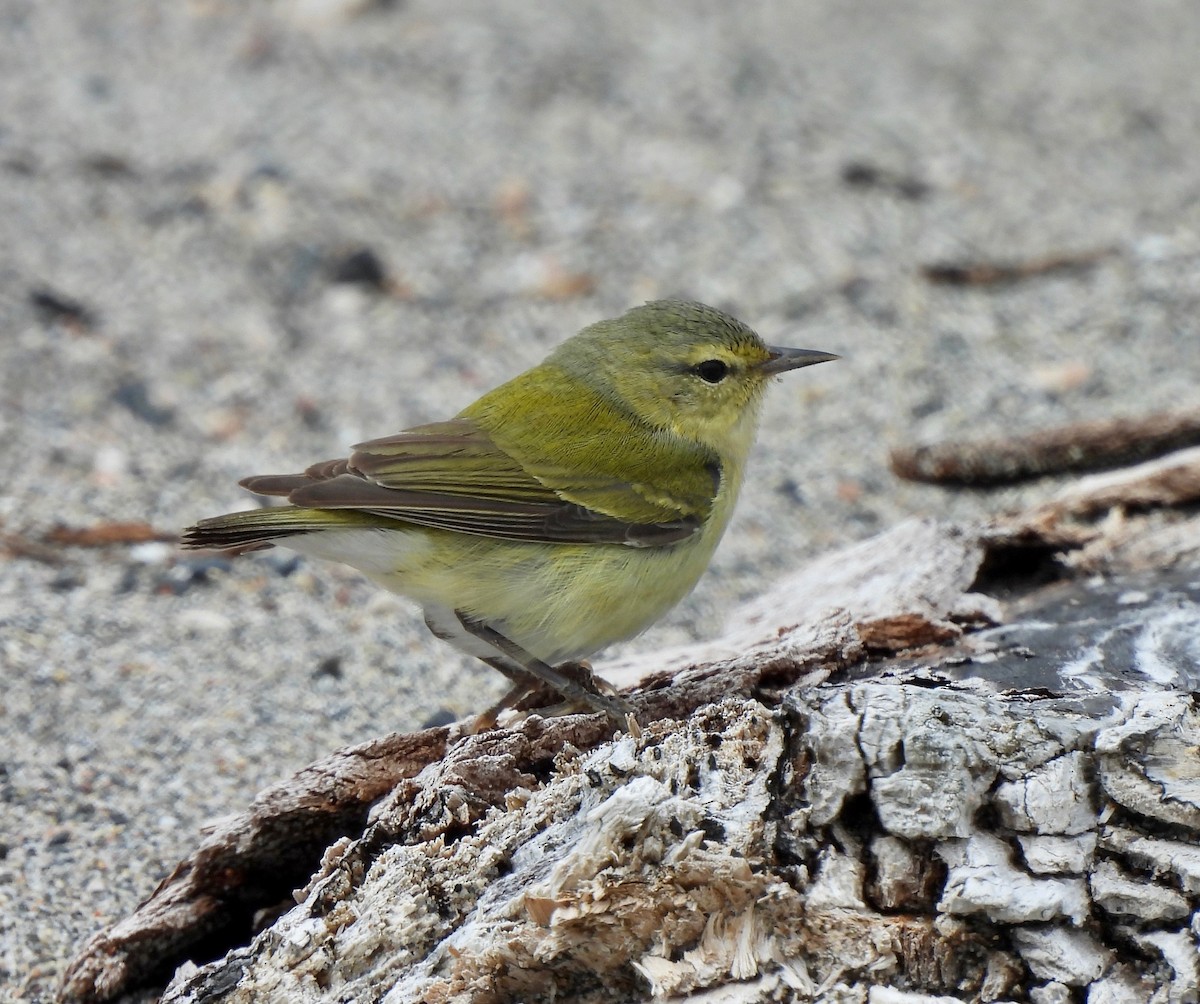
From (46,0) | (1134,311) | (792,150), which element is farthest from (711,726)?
(46,0)

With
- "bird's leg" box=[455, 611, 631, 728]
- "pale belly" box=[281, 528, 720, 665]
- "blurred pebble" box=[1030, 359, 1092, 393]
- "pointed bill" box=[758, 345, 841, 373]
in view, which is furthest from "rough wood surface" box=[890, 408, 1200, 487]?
"bird's leg" box=[455, 611, 631, 728]

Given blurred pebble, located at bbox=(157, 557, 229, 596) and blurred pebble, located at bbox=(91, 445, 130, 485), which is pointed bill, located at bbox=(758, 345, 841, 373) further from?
blurred pebble, located at bbox=(91, 445, 130, 485)

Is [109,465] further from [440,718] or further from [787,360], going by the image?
[787,360]

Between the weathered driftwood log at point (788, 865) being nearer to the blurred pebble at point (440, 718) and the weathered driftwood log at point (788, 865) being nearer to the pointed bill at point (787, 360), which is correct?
the blurred pebble at point (440, 718)

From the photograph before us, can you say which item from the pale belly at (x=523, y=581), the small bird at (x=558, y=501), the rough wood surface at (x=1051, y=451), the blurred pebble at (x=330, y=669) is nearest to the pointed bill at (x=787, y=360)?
the small bird at (x=558, y=501)

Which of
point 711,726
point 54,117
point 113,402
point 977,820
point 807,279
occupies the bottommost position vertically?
point 977,820

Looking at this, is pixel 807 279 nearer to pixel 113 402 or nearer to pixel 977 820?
pixel 113 402
